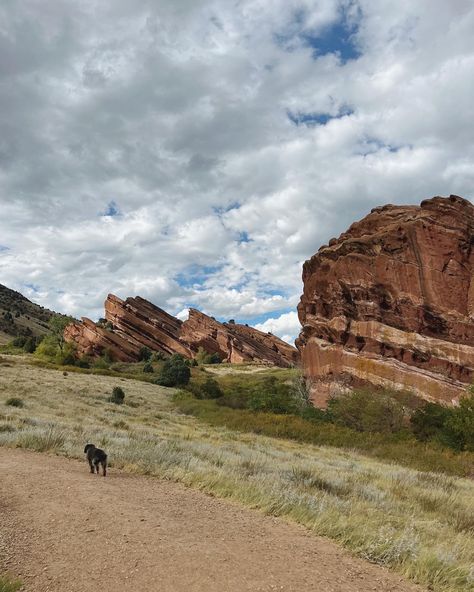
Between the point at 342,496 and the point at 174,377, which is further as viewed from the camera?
the point at 174,377

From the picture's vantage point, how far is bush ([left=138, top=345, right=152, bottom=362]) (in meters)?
98.5

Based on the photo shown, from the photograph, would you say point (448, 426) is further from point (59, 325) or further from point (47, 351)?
point (59, 325)

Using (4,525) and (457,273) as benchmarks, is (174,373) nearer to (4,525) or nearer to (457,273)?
(457,273)

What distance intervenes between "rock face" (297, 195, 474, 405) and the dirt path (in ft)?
131

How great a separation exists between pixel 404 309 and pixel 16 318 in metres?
128

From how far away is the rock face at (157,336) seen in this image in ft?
304

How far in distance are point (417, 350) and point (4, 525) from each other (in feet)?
149

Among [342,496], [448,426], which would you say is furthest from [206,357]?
[342,496]

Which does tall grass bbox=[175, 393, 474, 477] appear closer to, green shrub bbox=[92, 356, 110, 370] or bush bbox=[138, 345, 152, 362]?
green shrub bbox=[92, 356, 110, 370]

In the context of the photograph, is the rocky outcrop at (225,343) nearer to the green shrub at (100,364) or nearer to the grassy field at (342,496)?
the green shrub at (100,364)

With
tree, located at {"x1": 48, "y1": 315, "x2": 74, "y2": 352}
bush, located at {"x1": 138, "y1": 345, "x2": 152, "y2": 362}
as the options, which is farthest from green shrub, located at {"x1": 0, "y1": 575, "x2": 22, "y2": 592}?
bush, located at {"x1": 138, "y1": 345, "x2": 152, "y2": 362}

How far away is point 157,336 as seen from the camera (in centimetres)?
11594

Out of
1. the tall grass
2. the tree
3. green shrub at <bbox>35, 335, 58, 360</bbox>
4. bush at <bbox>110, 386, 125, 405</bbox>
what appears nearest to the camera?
the tall grass

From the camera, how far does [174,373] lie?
6688 cm
